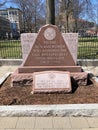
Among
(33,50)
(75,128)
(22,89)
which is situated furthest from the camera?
(33,50)

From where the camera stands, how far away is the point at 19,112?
460cm

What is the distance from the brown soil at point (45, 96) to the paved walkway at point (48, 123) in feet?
2.06

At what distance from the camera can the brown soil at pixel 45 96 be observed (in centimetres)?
516

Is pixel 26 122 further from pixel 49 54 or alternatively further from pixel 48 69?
pixel 49 54

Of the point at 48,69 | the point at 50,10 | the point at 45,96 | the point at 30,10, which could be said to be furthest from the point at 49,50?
the point at 30,10

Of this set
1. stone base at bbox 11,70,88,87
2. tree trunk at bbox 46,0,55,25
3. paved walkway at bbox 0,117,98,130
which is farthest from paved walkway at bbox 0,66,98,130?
tree trunk at bbox 46,0,55,25

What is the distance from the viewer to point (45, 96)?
18.1 feet

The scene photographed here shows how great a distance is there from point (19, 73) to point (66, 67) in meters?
1.30

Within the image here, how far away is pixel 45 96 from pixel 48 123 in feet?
4.04

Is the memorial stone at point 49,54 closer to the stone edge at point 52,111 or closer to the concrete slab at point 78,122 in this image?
the stone edge at point 52,111

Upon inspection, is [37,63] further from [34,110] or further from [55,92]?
[34,110]

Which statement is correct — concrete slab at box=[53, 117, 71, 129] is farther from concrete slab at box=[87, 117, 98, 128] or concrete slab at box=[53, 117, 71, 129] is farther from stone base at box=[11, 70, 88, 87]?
stone base at box=[11, 70, 88, 87]

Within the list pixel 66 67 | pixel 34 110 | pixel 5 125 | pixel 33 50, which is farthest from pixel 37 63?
pixel 5 125

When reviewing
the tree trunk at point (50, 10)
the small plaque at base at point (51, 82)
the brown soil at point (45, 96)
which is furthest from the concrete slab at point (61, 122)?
the tree trunk at point (50, 10)
